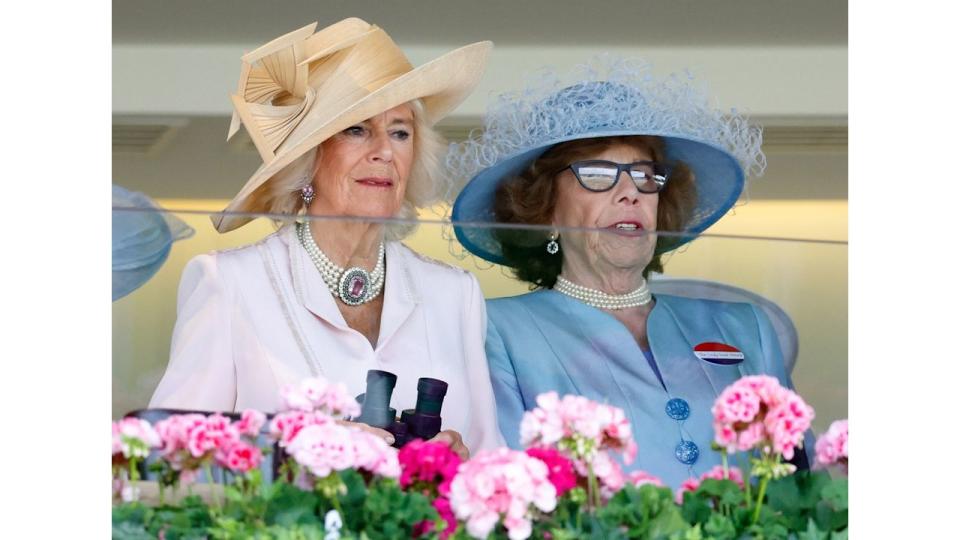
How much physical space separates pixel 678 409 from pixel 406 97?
830 mm

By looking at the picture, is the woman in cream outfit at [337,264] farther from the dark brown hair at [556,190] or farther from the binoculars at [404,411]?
the dark brown hair at [556,190]

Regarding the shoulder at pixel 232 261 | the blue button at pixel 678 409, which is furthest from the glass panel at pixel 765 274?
the blue button at pixel 678 409

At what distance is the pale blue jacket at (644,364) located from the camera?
291 centimetres

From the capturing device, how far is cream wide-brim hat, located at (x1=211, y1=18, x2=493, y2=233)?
317cm

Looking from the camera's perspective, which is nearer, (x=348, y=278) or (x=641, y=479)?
(x=641, y=479)

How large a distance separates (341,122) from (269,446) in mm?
814

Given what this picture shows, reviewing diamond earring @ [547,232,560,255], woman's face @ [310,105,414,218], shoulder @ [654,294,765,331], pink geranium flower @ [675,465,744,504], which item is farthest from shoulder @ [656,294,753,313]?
woman's face @ [310,105,414,218]

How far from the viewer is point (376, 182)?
321 centimetres

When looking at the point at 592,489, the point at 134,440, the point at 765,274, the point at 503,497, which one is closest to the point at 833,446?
the point at 765,274

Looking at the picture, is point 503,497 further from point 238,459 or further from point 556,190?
point 556,190

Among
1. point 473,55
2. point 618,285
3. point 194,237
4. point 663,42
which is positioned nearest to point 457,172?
point 473,55

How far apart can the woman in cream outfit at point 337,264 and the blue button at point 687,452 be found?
13.5 inches

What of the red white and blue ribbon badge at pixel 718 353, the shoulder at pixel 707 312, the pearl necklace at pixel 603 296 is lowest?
the red white and blue ribbon badge at pixel 718 353

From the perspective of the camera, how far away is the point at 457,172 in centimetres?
355
